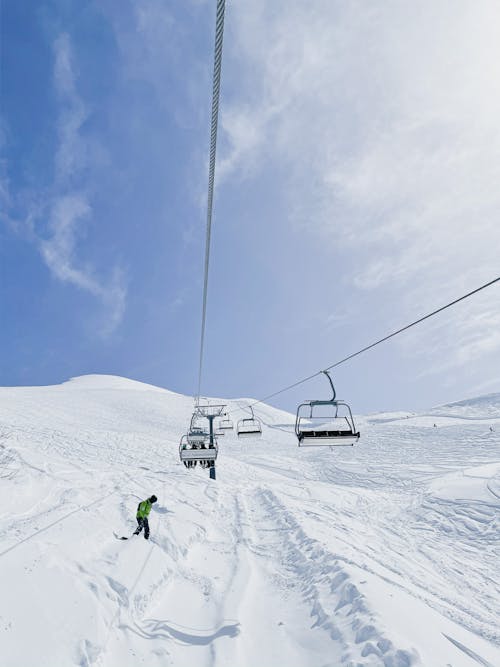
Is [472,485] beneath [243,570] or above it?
above

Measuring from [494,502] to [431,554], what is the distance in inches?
377

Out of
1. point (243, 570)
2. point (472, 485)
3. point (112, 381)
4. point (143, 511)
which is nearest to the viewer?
point (243, 570)

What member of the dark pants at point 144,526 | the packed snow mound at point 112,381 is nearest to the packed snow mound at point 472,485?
the dark pants at point 144,526

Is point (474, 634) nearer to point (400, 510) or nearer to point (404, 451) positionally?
point (400, 510)

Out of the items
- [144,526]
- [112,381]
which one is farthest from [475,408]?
[112,381]

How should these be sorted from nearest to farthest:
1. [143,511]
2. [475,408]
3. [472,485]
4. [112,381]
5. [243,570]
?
[243,570], [143,511], [472,485], [475,408], [112,381]

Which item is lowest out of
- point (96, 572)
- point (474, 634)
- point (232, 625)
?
point (474, 634)

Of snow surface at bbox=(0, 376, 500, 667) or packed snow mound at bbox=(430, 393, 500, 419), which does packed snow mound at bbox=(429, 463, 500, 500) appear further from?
packed snow mound at bbox=(430, 393, 500, 419)

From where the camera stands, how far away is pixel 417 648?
5355 millimetres

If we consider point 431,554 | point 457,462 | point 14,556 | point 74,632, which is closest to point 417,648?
point 74,632

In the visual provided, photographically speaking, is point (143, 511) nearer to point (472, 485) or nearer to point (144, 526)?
point (144, 526)

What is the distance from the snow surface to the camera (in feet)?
18.8

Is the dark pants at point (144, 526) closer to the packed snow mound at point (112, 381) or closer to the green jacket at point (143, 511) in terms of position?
the green jacket at point (143, 511)

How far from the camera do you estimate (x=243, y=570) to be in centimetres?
956
